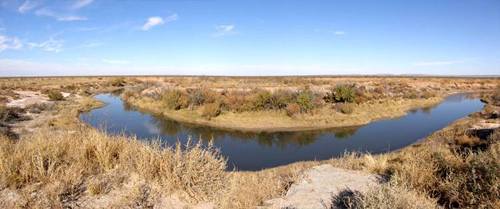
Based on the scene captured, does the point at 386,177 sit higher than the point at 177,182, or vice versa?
the point at 177,182

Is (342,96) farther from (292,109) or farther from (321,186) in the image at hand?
(321,186)

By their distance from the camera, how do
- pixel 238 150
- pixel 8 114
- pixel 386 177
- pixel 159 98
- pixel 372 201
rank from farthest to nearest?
pixel 159 98, pixel 8 114, pixel 238 150, pixel 386 177, pixel 372 201

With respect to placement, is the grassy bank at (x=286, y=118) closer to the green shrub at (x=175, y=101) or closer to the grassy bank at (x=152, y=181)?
the green shrub at (x=175, y=101)

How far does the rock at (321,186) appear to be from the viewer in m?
6.18

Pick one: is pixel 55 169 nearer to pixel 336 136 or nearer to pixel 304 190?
pixel 304 190

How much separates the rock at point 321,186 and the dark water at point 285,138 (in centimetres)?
722

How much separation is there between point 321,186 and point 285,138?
14894 millimetres

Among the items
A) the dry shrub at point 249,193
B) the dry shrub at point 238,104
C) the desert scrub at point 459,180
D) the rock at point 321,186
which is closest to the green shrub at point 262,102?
the dry shrub at point 238,104

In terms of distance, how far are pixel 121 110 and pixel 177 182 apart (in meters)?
30.9

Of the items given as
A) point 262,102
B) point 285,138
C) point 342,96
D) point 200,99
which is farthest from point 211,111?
point 342,96

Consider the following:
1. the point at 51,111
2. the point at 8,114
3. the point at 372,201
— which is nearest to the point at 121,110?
the point at 51,111

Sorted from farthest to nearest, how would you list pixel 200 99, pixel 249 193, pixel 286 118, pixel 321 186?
pixel 200 99 → pixel 286 118 → pixel 321 186 → pixel 249 193

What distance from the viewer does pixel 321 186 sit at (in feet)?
23.7

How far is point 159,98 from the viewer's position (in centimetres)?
3759
